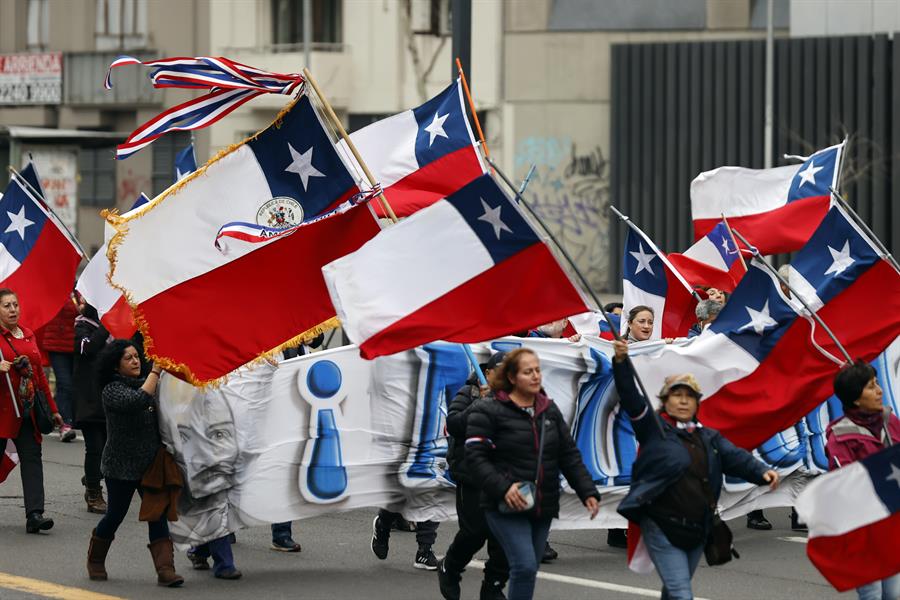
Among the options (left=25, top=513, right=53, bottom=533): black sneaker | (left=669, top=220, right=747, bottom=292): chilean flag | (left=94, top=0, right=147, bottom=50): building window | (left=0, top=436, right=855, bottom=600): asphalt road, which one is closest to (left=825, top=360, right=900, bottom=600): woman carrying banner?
(left=0, top=436, right=855, bottom=600): asphalt road

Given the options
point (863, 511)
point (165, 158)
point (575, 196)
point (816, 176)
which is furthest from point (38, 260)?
point (165, 158)

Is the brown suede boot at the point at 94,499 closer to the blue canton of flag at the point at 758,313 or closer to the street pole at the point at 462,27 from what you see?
the street pole at the point at 462,27

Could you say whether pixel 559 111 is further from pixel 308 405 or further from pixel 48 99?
pixel 308 405

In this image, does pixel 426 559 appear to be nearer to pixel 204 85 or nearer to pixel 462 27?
pixel 204 85

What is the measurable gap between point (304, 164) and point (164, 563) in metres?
2.58

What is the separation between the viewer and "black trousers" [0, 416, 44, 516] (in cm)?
1105

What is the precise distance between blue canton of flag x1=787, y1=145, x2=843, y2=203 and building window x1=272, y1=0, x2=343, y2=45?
83.4 feet

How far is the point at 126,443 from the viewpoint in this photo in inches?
367

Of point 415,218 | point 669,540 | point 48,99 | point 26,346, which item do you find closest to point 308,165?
point 415,218

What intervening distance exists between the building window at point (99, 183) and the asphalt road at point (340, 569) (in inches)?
1144

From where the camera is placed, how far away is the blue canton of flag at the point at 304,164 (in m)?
9.95

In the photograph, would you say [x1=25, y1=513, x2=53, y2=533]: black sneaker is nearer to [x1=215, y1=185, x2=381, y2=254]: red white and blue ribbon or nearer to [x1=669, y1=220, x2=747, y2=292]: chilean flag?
[x1=215, y1=185, x2=381, y2=254]: red white and blue ribbon

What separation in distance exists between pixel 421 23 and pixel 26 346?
2581 centimetres

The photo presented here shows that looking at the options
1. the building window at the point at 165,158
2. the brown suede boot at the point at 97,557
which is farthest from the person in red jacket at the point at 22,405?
the building window at the point at 165,158
